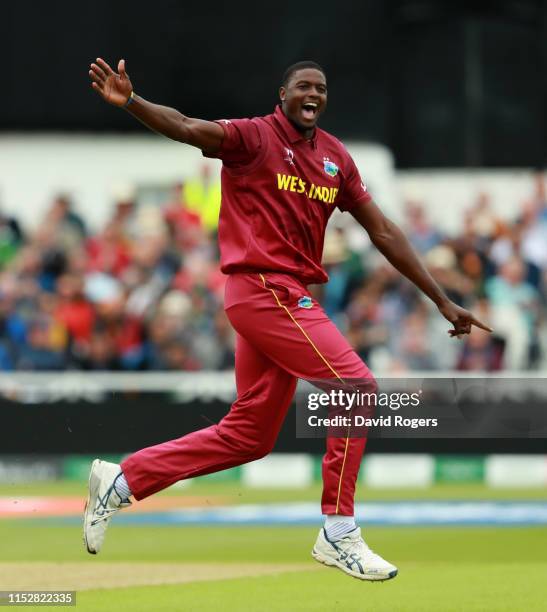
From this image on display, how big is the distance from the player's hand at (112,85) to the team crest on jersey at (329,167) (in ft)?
3.78

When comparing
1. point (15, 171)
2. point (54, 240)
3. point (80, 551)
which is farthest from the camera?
point (15, 171)

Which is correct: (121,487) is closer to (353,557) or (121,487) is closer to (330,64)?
(353,557)

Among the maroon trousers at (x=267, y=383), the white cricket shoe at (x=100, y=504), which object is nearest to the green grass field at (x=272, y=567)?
the white cricket shoe at (x=100, y=504)

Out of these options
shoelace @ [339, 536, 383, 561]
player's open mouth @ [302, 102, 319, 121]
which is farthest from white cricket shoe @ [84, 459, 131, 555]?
player's open mouth @ [302, 102, 319, 121]

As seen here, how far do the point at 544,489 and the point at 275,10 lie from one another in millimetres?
10023

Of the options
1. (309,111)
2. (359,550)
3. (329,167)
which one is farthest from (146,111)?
(359,550)

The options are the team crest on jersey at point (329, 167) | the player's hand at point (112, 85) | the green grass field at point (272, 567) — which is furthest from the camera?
the green grass field at point (272, 567)

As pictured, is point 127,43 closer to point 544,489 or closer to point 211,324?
point 211,324

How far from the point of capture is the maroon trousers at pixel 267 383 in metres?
7.59

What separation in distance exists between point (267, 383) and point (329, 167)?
114cm

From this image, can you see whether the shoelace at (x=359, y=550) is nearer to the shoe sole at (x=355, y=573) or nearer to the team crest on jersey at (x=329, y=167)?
the shoe sole at (x=355, y=573)

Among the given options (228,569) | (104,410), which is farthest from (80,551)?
(104,410)

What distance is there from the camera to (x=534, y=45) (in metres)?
22.1

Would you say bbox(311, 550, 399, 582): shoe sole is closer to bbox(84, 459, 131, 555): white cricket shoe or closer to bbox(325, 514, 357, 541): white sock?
bbox(325, 514, 357, 541): white sock
